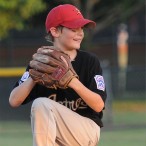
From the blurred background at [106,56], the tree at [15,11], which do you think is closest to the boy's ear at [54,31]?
the blurred background at [106,56]

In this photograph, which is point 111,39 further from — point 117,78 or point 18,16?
point 18,16

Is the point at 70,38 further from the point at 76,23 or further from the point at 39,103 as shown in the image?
the point at 39,103

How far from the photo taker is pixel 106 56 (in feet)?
80.3

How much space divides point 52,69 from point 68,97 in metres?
0.35

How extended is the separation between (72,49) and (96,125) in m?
0.66

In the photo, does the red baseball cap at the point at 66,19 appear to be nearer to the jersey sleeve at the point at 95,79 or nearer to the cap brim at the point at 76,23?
the cap brim at the point at 76,23

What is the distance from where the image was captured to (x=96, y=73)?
5801 mm

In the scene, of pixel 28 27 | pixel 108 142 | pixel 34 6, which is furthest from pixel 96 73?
pixel 28 27

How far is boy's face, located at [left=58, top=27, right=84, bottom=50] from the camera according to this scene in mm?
5719

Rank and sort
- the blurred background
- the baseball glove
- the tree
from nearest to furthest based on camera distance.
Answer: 1. the baseball glove
2. the blurred background
3. the tree

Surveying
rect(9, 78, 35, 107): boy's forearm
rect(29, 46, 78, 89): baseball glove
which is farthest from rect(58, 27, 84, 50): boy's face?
rect(9, 78, 35, 107): boy's forearm

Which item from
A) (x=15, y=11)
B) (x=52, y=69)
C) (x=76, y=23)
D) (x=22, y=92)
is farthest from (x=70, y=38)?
(x=15, y=11)

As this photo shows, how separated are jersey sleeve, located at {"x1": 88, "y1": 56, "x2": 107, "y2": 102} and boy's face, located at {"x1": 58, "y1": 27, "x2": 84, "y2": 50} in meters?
0.22

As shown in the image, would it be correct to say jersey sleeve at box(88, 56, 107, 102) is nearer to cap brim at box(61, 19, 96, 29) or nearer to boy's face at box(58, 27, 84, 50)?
boy's face at box(58, 27, 84, 50)
